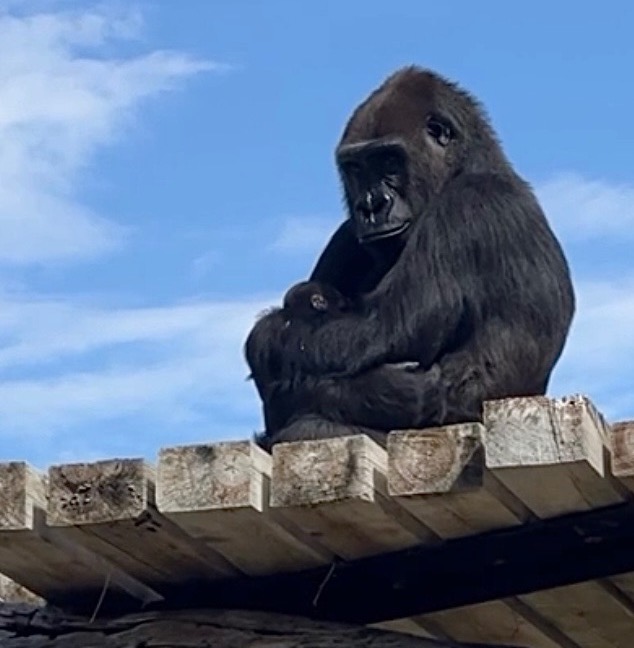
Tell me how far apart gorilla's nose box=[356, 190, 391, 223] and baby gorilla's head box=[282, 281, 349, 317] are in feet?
0.62

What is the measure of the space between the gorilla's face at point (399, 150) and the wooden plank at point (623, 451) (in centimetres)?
146

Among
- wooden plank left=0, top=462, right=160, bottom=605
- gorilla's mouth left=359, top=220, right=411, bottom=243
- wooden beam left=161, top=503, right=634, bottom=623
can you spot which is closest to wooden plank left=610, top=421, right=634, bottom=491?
wooden beam left=161, top=503, right=634, bottom=623

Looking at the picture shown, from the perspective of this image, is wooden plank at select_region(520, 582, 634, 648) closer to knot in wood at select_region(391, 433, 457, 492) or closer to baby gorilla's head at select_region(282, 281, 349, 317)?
knot in wood at select_region(391, 433, 457, 492)

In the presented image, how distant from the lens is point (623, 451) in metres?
2.38

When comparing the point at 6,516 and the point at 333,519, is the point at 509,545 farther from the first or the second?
the point at 6,516

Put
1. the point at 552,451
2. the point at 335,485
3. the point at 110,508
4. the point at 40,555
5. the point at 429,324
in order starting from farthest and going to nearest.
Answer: the point at 429,324 < the point at 40,555 < the point at 110,508 < the point at 335,485 < the point at 552,451

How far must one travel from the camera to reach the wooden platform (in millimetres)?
2379

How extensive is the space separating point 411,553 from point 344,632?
0.21 metres

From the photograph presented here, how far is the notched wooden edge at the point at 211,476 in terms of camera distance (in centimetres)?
246

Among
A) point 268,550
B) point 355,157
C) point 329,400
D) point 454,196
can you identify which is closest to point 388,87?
point 355,157

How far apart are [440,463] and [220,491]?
33 cm

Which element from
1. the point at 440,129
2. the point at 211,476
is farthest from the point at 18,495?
the point at 440,129

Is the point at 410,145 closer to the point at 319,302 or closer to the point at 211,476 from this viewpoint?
the point at 319,302

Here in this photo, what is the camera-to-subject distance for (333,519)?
8.24ft
